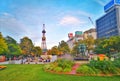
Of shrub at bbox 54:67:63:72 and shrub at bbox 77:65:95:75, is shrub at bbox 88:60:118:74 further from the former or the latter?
shrub at bbox 54:67:63:72

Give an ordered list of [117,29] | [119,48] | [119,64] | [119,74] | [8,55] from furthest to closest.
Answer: [117,29], [8,55], [119,48], [119,64], [119,74]

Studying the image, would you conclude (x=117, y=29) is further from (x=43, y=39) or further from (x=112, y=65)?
(x=112, y=65)

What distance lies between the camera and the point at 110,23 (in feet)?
293

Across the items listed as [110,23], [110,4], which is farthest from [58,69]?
[110,4]

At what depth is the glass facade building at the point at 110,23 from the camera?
3210 inches

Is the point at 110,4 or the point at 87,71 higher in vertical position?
the point at 110,4

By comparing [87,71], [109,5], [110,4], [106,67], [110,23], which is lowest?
[87,71]

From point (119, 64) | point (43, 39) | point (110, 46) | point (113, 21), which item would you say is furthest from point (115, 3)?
point (119, 64)

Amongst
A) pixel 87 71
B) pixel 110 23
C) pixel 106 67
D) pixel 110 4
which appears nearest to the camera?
pixel 87 71

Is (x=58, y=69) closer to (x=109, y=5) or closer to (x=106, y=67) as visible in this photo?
(x=106, y=67)

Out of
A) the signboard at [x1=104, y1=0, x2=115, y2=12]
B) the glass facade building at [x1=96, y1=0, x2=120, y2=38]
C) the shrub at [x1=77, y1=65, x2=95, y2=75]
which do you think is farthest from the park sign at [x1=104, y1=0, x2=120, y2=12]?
the shrub at [x1=77, y1=65, x2=95, y2=75]

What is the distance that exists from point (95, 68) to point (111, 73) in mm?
1626

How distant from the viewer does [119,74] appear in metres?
15.5

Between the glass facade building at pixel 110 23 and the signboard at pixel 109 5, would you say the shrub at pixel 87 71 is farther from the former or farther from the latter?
the signboard at pixel 109 5
